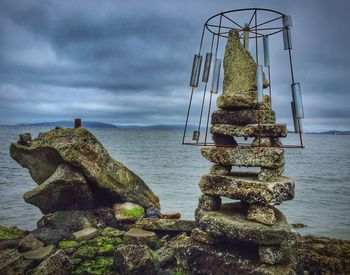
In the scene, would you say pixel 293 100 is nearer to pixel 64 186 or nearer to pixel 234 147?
pixel 234 147

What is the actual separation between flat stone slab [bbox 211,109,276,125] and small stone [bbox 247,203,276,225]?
7.11 ft

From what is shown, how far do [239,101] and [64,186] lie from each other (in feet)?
24.4

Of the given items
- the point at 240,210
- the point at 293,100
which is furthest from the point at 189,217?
the point at 293,100

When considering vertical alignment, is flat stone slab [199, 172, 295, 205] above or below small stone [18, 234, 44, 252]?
above

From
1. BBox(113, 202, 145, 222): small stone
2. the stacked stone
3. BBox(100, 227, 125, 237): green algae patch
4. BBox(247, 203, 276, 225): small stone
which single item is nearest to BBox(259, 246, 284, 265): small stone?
the stacked stone

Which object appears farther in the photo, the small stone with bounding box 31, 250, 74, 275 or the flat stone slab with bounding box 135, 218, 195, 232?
the flat stone slab with bounding box 135, 218, 195, 232

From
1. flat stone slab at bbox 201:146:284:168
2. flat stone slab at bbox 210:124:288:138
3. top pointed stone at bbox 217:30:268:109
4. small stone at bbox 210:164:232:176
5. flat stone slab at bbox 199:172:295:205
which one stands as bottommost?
flat stone slab at bbox 199:172:295:205

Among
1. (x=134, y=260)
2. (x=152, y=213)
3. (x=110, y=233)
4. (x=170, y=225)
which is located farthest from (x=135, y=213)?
(x=134, y=260)

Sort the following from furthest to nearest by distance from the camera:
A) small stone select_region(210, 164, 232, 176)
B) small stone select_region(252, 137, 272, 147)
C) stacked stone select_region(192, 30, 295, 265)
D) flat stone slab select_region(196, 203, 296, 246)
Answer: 1. small stone select_region(210, 164, 232, 176)
2. small stone select_region(252, 137, 272, 147)
3. stacked stone select_region(192, 30, 295, 265)
4. flat stone slab select_region(196, 203, 296, 246)

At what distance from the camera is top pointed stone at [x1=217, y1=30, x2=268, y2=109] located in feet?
28.3

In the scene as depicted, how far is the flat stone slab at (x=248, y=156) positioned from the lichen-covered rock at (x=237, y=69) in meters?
1.56

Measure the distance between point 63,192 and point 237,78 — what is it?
25.6 feet

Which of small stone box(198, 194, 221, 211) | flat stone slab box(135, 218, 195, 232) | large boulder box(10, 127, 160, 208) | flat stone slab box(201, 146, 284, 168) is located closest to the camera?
flat stone slab box(201, 146, 284, 168)

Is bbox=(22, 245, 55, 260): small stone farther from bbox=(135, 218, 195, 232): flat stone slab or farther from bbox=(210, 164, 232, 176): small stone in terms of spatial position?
bbox=(210, 164, 232, 176): small stone
